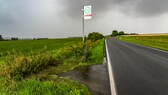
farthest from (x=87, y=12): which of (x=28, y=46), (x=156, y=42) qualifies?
(x=28, y=46)

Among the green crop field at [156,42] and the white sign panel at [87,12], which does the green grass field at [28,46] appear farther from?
the green crop field at [156,42]

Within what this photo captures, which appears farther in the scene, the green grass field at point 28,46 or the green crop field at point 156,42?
the green grass field at point 28,46

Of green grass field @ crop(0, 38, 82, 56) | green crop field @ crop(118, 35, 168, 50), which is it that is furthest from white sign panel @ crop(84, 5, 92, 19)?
green crop field @ crop(118, 35, 168, 50)

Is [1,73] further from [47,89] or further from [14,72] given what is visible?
[47,89]

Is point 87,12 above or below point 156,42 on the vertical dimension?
above

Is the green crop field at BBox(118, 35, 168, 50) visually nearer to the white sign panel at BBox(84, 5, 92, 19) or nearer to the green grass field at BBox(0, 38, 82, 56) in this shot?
the white sign panel at BBox(84, 5, 92, 19)

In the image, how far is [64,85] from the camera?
7.30m

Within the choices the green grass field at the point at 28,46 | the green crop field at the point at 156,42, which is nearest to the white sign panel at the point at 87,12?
the green grass field at the point at 28,46

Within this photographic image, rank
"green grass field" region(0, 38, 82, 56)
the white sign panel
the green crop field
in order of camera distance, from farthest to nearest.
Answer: "green grass field" region(0, 38, 82, 56) → the green crop field → the white sign panel

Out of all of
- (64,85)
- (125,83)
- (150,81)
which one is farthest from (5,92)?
(150,81)

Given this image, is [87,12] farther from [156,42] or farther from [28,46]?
[28,46]

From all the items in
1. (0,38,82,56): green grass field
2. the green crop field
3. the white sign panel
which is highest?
the white sign panel

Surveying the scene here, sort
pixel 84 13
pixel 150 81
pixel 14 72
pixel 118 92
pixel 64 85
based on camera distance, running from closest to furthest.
A: pixel 118 92
pixel 64 85
pixel 150 81
pixel 14 72
pixel 84 13

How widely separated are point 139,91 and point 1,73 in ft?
20.6
